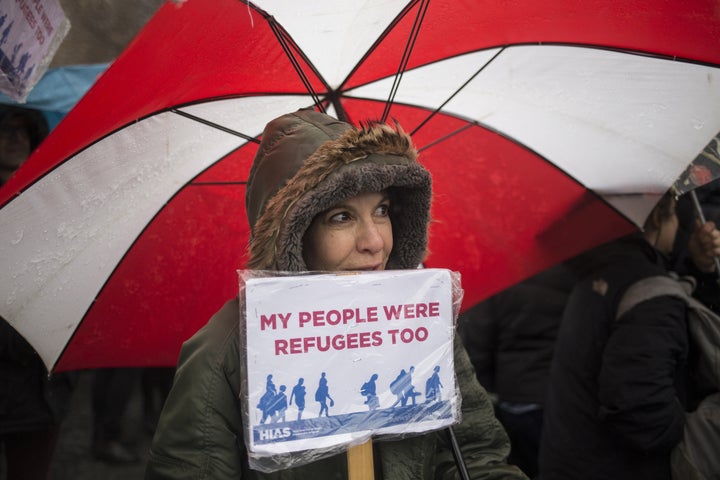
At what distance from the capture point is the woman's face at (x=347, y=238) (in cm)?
157

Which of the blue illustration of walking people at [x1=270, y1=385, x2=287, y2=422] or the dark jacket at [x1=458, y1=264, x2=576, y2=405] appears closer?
the blue illustration of walking people at [x1=270, y1=385, x2=287, y2=422]

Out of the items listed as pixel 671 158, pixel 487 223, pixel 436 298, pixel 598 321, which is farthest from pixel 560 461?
Result: pixel 436 298

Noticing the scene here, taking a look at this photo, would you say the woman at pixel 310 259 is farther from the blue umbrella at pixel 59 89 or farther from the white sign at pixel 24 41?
the blue umbrella at pixel 59 89

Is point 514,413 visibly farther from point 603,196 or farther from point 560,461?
point 603,196

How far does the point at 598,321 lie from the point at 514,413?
1.08 m

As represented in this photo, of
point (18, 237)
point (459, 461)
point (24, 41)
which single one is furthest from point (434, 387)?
point (24, 41)

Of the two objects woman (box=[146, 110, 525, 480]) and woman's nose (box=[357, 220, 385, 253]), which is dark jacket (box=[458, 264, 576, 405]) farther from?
woman's nose (box=[357, 220, 385, 253])

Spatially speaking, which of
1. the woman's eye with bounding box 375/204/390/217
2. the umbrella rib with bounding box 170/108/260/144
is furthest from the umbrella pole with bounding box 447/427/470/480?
the umbrella rib with bounding box 170/108/260/144

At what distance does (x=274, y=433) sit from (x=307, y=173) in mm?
586

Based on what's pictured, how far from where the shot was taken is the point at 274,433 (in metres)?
1.31

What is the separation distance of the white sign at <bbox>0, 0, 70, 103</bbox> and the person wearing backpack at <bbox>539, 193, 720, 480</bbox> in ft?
7.36

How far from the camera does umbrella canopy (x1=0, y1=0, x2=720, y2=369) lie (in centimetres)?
180

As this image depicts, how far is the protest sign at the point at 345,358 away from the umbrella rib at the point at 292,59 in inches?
31.6

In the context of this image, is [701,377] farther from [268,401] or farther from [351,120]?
[268,401]
